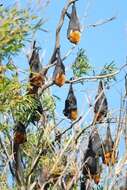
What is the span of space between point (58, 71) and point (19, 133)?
4.68 ft

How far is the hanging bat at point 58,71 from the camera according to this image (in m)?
10.5

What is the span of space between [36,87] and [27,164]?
2.21 m

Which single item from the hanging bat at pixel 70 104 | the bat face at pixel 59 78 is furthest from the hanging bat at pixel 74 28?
the hanging bat at pixel 70 104

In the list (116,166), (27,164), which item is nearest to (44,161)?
(27,164)

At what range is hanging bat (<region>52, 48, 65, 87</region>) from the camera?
34.4ft

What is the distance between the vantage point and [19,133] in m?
10.1

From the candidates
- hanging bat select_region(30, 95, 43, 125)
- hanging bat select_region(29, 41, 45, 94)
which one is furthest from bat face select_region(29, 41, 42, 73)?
hanging bat select_region(30, 95, 43, 125)

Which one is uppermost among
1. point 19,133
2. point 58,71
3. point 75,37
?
point 75,37

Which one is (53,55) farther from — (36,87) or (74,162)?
(74,162)

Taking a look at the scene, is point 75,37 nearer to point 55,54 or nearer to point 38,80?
point 55,54

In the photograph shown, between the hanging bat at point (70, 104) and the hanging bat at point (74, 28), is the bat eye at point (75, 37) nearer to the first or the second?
the hanging bat at point (74, 28)

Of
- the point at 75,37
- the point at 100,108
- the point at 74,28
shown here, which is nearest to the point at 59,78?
the point at 75,37

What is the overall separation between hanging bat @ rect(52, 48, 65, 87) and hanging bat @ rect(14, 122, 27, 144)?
1057mm

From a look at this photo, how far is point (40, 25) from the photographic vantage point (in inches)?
238
